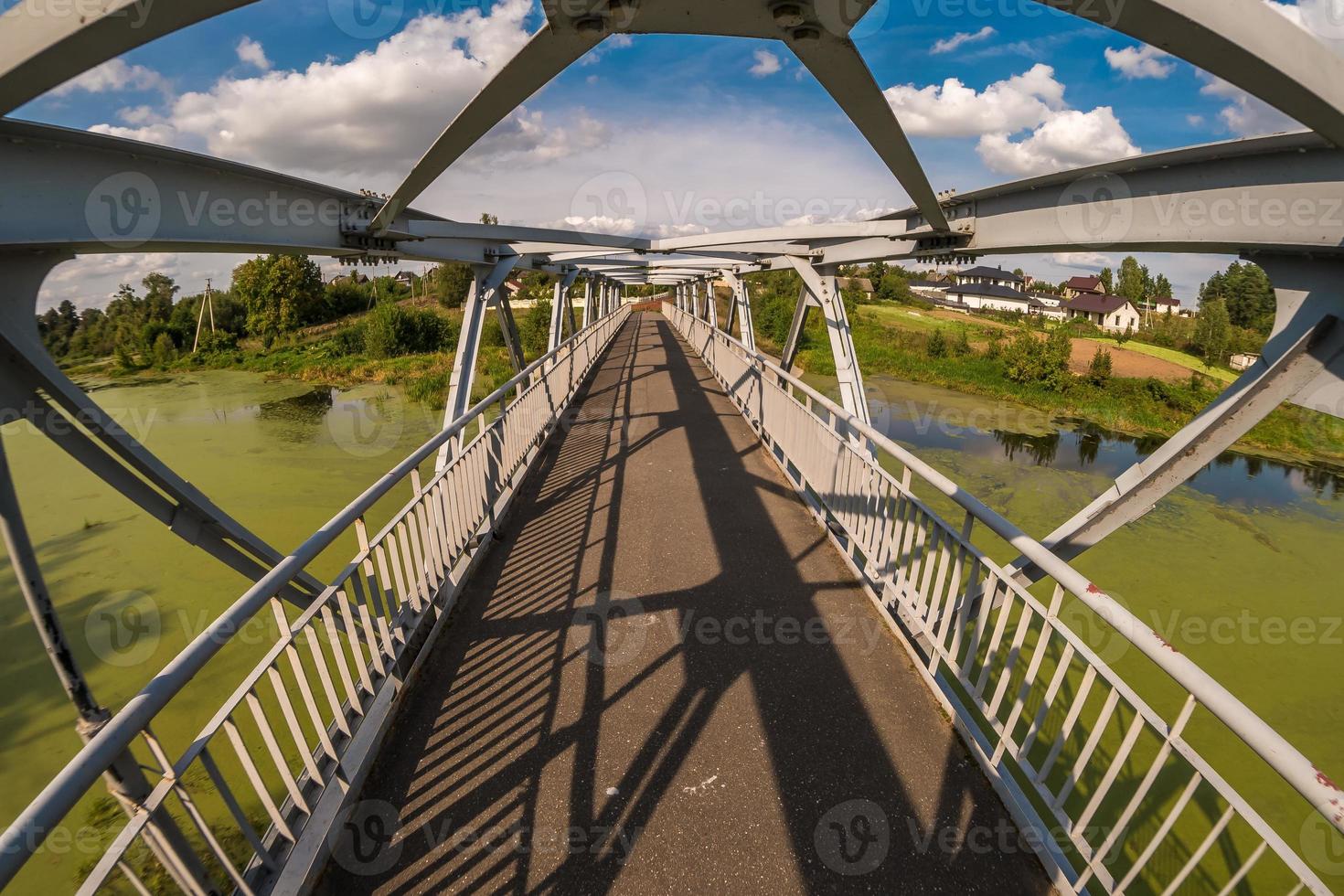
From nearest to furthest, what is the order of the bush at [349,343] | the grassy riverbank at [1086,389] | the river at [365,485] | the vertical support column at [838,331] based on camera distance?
1. the river at [365,485]
2. the vertical support column at [838,331]
3. the grassy riverbank at [1086,389]
4. the bush at [349,343]

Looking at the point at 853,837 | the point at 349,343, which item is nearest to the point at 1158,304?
the point at 349,343

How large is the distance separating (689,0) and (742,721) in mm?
3032

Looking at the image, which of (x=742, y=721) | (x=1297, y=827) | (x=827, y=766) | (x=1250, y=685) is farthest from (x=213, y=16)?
(x=1250, y=685)

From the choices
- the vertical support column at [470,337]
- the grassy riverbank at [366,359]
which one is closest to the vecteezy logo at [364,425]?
the grassy riverbank at [366,359]

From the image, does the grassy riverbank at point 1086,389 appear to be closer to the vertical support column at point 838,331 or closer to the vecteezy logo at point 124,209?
the vertical support column at point 838,331

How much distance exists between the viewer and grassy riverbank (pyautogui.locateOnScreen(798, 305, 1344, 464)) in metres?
14.2

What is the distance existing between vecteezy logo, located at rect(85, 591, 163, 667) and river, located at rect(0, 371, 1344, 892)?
0.08ft

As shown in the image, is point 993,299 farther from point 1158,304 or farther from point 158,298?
point 158,298

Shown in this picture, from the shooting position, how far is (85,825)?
3236 mm

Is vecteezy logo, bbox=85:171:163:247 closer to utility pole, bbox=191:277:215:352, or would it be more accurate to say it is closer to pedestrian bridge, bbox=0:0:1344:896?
pedestrian bridge, bbox=0:0:1344:896

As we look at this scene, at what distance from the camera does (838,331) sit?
20.9ft

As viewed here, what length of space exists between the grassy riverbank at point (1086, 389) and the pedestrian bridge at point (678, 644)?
9213 mm

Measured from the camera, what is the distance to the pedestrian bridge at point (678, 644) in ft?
5.08

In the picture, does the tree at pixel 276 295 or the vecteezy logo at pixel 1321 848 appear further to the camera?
the tree at pixel 276 295
